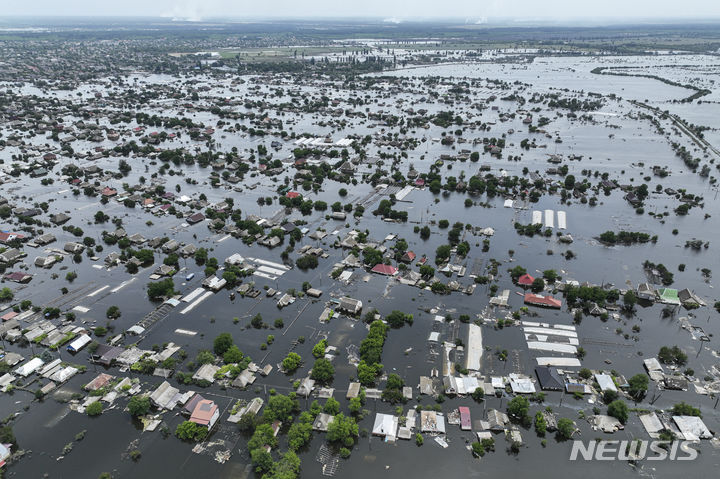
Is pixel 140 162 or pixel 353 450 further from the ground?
pixel 140 162

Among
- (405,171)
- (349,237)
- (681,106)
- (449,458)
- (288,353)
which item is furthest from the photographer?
(681,106)

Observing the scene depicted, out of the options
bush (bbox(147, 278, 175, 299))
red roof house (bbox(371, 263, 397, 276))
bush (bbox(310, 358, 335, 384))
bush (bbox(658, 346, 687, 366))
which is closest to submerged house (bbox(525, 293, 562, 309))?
bush (bbox(658, 346, 687, 366))

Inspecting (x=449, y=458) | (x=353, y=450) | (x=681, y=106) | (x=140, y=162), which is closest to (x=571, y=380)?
(x=449, y=458)

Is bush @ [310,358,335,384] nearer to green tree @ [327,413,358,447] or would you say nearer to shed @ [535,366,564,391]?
green tree @ [327,413,358,447]

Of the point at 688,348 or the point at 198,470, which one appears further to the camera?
the point at 688,348

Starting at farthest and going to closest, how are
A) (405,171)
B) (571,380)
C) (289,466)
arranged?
(405,171)
(571,380)
(289,466)

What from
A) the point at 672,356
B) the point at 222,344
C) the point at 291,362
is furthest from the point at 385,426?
the point at 672,356

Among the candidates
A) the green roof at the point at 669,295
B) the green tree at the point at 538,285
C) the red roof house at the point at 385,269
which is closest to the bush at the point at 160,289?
the red roof house at the point at 385,269

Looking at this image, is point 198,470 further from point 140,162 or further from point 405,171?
point 140,162
